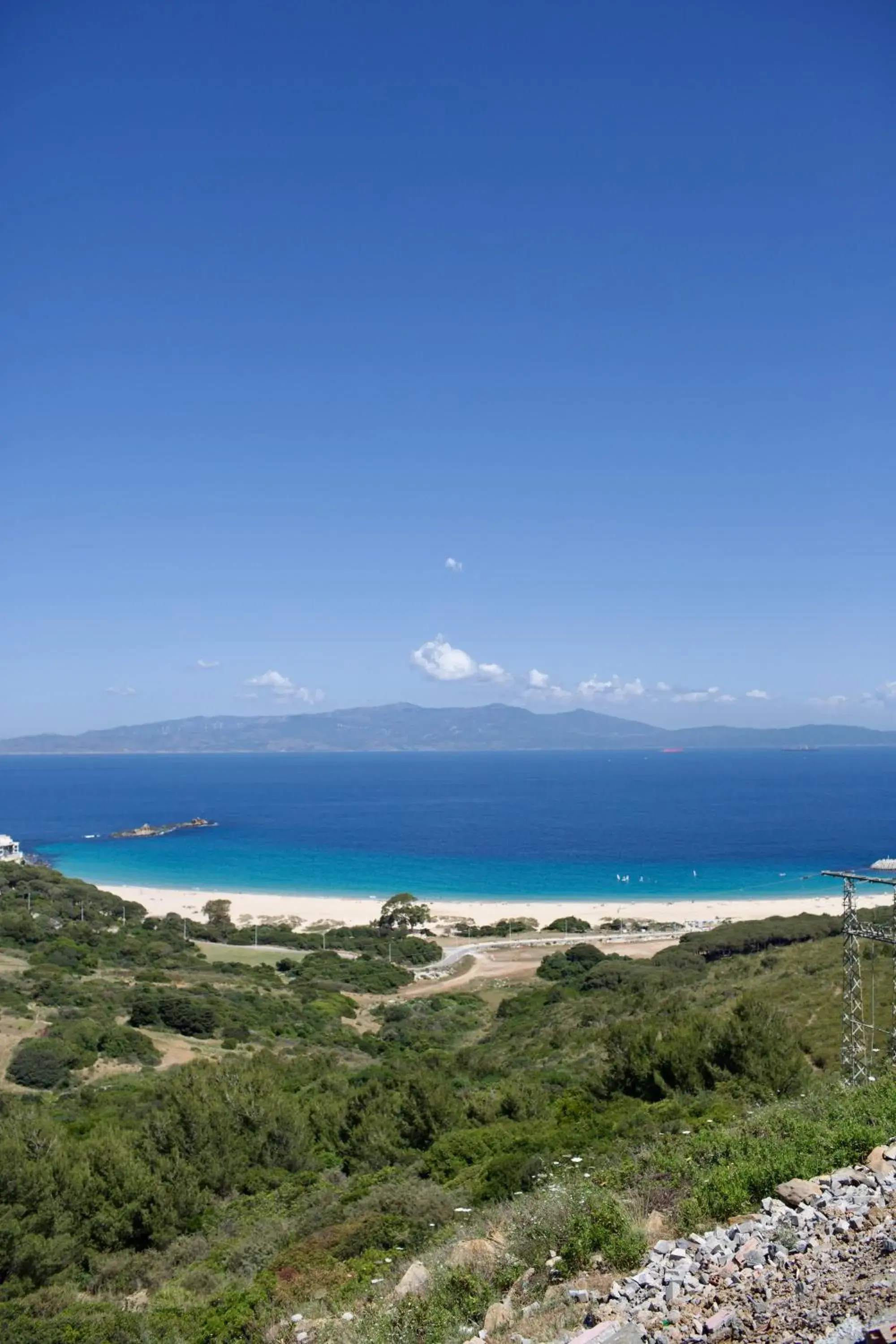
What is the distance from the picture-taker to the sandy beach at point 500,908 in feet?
176

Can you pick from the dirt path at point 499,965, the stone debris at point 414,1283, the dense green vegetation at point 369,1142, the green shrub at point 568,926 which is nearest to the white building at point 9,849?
A: the dirt path at point 499,965

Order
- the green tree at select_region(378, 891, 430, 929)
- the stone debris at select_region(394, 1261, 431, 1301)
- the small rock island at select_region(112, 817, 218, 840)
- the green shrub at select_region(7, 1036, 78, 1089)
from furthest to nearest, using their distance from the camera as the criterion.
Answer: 1. the small rock island at select_region(112, 817, 218, 840)
2. the green tree at select_region(378, 891, 430, 929)
3. the green shrub at select_region(7, 1036, 78, 1089)
4. the stone debris at select_region(394, 1261, 431, 1301)

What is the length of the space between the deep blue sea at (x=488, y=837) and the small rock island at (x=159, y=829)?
2454mm

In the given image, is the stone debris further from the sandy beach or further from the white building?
the white building

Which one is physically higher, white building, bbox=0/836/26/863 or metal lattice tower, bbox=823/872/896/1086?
metal lattice tower, bbox=823/872/896/1086

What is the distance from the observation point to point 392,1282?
7395 millimetres

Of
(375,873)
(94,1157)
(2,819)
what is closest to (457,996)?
(94,1157)

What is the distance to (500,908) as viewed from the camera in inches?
2256

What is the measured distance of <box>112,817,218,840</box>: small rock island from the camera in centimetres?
10369

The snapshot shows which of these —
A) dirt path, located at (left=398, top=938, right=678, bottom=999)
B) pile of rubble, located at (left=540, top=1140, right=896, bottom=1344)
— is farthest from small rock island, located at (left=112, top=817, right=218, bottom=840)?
pile of rubble, located at (left=540, top=1140, right=896, bottom=1344)

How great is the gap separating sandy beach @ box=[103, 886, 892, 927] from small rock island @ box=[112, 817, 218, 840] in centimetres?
4210

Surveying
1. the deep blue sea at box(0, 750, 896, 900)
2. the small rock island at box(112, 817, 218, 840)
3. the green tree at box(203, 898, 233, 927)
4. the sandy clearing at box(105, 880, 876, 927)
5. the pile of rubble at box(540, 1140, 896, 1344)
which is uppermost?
the pile of rubble at box(540, 1140, 896, 1344)

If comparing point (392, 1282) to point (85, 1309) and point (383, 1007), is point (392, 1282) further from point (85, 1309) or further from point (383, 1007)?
point (383, 1007)

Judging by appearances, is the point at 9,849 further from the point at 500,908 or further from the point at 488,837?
the point at 500,908
